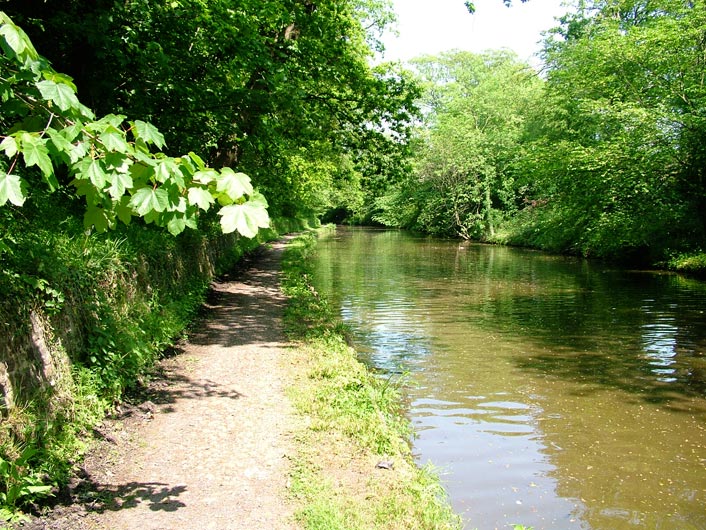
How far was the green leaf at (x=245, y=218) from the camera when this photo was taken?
97.2 inches

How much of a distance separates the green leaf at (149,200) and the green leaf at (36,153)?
373mm

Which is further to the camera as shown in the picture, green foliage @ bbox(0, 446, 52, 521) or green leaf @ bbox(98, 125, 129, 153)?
green foliage @ bbox(0, 446, 52, 521)

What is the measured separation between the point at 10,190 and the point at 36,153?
195mm

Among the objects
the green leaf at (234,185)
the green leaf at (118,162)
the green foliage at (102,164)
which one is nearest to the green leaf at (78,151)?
the green foliage at (102,164)

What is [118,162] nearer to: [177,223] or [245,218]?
[177,223]

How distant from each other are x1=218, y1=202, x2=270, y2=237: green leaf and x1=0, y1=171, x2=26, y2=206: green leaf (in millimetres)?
847

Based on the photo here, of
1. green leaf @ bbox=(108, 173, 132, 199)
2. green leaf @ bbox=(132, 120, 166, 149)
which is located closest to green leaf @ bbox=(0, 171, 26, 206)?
green leaf @ bbox=(108, 173, 132, 199)

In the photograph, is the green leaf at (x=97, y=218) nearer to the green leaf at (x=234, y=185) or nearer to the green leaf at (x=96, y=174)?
the green leaf at (x=96, y=174)

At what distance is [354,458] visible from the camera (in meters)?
5.25

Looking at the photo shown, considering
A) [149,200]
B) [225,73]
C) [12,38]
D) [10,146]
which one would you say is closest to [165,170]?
[149,200]

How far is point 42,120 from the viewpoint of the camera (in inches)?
114

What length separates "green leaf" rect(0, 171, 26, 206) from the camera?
2330 mm

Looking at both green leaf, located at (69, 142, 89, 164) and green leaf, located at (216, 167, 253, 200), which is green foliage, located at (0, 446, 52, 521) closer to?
green leaf, located at (69, 142, 89, 164)

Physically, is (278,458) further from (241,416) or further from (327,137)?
(327,137)
